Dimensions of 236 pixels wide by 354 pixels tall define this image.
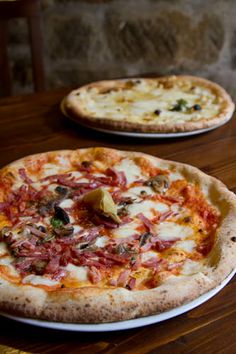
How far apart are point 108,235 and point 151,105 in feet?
2.99

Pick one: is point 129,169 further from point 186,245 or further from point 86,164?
point 186,245

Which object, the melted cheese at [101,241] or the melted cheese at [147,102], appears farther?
the melted cheese at [147,102]

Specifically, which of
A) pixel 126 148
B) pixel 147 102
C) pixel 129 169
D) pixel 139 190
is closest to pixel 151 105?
pixel 147 102

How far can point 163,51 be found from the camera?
124 inches

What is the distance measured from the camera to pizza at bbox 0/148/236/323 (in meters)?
1.04

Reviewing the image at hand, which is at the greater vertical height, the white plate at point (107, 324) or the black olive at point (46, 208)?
the white plate at point (107, 324)

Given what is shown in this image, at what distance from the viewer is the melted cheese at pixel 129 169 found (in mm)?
1562

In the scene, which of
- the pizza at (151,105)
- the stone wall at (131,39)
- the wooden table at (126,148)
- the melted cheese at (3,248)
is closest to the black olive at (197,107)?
the pizza at (151,105)

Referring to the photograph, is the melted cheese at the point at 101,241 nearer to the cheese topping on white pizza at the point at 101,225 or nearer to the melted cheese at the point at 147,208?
the cheese topping on white pizza at the point at 101,225

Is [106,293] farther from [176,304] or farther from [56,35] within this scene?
[56,35]

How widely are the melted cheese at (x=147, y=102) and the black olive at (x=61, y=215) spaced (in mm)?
614

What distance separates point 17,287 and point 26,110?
1.15 metres

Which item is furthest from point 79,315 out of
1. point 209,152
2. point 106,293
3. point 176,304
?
point 209,152

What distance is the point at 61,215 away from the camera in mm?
1343
